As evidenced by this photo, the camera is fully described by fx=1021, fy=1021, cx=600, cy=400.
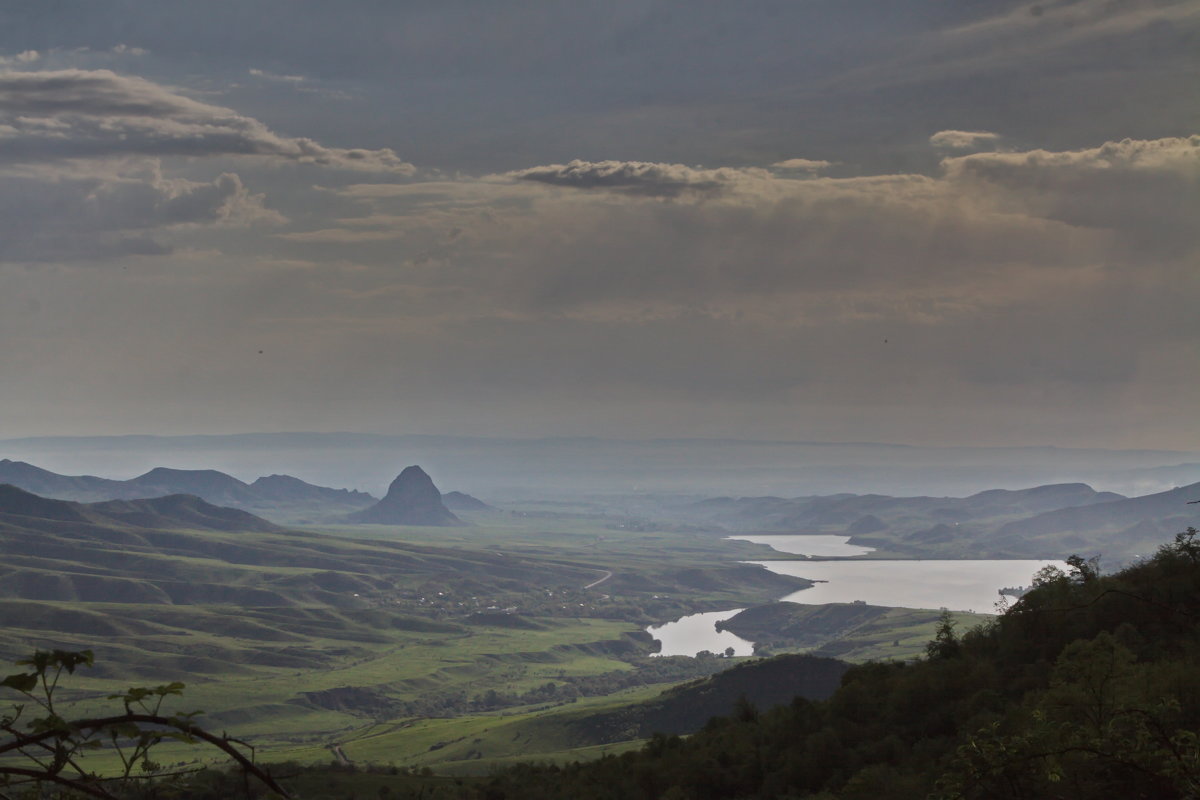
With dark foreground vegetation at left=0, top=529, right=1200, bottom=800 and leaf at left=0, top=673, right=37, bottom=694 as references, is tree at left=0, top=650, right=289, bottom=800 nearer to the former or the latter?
leaf at left=0, top=673, right=37, bottom=694

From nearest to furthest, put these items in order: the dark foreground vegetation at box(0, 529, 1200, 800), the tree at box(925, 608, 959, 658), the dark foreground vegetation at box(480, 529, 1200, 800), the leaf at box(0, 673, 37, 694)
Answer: the leaf at box(0, 673, 37, 694), the dark foreground vegetation at box(0, 529, 1200, 800), the dark foreground vegetation at box(480, 529, 1200, 800), the tree at box(925, 608, 959, 658)

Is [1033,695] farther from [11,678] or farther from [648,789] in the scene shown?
[11,678]

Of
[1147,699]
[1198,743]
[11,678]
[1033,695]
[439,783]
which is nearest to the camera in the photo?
[11,678]

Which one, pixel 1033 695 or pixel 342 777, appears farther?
pixel 342 777

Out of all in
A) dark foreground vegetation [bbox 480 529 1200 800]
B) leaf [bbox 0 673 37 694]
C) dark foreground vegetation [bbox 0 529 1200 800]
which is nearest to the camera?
leaf [bbox 0 673 37 694]

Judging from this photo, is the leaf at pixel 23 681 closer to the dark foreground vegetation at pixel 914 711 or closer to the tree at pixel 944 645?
the dark foreground vegetation at pixel 914 711

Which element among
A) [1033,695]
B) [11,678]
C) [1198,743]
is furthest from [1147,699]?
[11,678]

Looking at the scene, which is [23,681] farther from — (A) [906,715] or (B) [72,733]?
(A) [906,715]

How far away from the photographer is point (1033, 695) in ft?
202

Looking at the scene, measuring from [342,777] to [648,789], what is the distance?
2092 inches

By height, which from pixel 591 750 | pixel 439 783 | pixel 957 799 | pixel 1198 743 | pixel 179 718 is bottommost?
pixel 591 750

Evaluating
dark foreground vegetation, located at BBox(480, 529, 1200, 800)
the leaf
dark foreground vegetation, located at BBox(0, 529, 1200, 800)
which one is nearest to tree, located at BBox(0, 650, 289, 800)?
the leaf

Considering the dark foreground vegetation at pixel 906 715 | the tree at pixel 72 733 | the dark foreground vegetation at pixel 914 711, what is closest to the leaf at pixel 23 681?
the tree at pixel 72 733

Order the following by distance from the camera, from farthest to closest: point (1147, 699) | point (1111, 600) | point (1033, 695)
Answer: point (1111, 600)
point (1033, 695)
point (1147, 699)
